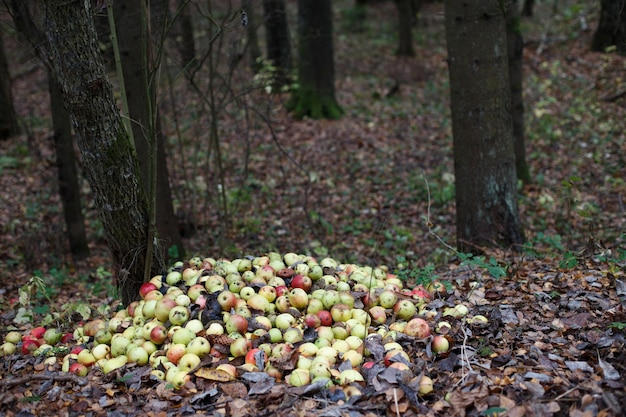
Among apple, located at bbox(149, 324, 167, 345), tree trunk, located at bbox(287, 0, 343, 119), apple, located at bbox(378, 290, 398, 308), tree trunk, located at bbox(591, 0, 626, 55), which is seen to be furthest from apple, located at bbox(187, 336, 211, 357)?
tree trunk, located at bbox(591, 0, 626, 55)

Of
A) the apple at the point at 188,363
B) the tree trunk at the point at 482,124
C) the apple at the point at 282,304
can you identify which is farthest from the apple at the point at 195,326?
the tree trunk at the point at 482,124

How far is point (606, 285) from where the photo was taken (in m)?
4.22

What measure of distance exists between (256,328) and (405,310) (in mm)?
1035

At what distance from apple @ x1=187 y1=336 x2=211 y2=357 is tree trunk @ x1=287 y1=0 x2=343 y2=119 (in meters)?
9.68

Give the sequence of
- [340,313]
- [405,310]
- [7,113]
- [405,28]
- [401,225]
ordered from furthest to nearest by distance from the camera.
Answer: [405,28] → [7,113] → [401,225] → [405,310] → [340,313]

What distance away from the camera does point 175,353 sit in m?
3.37

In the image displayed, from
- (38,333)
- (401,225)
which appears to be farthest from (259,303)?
(401,225)

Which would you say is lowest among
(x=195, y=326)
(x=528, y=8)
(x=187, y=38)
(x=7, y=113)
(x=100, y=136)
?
(x=195, y=326)

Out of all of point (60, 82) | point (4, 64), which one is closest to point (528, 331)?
point (60, 82)

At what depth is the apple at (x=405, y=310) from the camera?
380 centimetres

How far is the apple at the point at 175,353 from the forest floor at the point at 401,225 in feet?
0.58

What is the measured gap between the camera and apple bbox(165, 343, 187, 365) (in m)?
3.36

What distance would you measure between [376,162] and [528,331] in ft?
→ 23.4

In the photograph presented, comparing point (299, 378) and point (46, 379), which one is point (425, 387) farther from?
point (46, 379)
